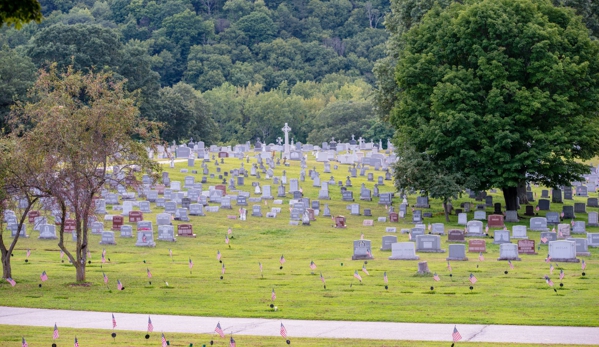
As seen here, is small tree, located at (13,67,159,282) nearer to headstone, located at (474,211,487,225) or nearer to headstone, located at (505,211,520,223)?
headstone, located at (474,211,487,225)

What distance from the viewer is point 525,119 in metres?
50.3

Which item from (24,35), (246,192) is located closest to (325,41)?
(24,35)

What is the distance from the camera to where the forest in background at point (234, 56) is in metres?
83.4

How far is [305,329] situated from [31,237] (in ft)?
74.1

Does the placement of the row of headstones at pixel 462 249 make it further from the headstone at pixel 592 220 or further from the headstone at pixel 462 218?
the headstone at pixel 592 220

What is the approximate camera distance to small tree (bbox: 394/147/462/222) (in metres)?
50.0

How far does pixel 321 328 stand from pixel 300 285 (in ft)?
21.5

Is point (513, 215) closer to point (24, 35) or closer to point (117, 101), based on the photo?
point (117, 101)

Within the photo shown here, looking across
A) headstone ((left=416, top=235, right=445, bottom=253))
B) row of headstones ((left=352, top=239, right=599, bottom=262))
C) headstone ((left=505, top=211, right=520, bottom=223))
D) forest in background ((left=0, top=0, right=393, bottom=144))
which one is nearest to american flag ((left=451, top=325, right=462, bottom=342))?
row of headstones ((left=352, top=239, right=599, bottom=262))

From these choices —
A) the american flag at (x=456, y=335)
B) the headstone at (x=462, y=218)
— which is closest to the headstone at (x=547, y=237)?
the headstone at (x=462, y=218)

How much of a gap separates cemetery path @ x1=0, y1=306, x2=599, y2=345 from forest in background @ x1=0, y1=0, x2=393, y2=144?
A: 4971 centimetres

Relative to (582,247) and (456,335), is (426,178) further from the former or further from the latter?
(456,335)

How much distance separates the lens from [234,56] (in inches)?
5758

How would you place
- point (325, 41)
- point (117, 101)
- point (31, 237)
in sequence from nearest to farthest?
point (117, 101)
point (31, 237)
point (325, 41)
